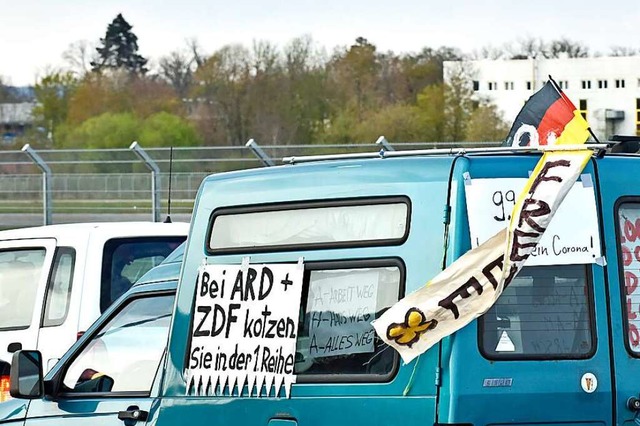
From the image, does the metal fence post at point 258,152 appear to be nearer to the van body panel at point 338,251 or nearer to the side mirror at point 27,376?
the side mirror at point 27,376

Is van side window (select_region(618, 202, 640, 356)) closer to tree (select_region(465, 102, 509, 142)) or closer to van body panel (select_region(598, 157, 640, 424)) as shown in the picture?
van body panel (select_region(598, 157, 640, 424))

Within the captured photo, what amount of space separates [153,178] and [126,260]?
9.78 meters

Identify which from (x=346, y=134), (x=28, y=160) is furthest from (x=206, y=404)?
(x=346, y=134)

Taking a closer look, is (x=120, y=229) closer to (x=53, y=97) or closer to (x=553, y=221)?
(x=553, y=221)

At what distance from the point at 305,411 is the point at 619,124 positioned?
39963 millimetres

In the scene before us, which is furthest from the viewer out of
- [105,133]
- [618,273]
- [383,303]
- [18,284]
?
[105,133]

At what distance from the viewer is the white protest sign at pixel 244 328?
17.6 feet

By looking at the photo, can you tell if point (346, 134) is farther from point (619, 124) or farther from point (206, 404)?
point (206, 404)

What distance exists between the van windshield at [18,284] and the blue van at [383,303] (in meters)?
3.68

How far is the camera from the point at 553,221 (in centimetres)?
488

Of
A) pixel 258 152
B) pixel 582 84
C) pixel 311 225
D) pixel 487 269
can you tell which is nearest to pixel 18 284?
pixel 311 225

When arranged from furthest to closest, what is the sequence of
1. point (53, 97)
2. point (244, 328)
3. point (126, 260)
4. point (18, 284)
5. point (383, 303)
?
point (53, 97), point (18, 284), point (126, 260), point (244, 328), point (383, 303)

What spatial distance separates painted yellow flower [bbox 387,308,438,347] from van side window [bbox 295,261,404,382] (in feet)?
0.38

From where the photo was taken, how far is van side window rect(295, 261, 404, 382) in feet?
16.7
